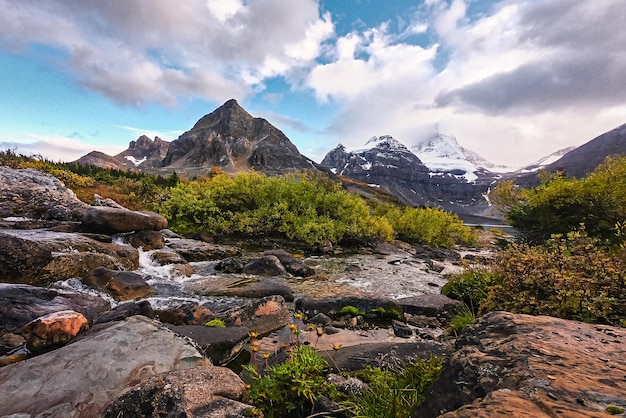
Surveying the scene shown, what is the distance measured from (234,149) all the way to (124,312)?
178 m

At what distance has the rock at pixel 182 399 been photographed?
10.6 feet

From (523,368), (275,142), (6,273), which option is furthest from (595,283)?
(275,142)

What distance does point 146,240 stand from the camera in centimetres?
1767

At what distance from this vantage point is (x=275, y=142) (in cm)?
18812

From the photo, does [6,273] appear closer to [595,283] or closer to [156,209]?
[595,283]

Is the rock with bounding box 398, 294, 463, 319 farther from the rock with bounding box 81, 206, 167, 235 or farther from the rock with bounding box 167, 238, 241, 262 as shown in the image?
the rock with bounding box 81, 206, 167, 235

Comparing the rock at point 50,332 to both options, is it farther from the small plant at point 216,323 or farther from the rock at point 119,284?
the rock at point 119,284

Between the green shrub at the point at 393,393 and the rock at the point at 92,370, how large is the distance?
98.0 inches

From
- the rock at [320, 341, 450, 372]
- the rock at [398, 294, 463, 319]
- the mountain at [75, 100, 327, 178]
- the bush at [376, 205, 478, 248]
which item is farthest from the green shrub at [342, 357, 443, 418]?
the mountain at [75, 100, 327, 178]

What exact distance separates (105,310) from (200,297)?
3492 mm

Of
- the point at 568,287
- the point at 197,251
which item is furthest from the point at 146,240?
the point at 568,287

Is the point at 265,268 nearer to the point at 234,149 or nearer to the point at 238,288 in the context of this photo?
the point at 238,288

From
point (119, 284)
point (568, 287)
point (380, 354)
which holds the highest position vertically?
point (568, 287)

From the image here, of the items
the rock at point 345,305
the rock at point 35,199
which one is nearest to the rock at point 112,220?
the rock at point 35,199
